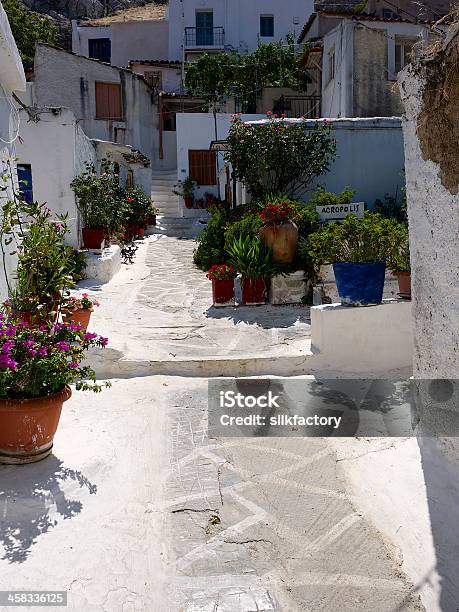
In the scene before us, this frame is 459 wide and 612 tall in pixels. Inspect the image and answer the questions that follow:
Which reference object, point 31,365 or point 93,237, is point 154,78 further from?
point 31,365

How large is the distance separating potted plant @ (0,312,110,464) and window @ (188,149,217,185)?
20.0 m

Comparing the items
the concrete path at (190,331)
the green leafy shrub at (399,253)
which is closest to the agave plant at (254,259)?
the concrete path at (190,331)

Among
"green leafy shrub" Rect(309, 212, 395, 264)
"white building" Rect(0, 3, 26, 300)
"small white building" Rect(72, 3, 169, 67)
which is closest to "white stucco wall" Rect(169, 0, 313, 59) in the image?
"small white building" Rect(72, 3, 169, 67)

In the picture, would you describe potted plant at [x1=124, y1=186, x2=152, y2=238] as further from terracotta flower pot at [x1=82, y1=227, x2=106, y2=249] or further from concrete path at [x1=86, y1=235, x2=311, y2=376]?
concrete path at [x1=86, y1=235, x2=311, y2=376]

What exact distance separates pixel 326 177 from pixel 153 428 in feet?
27.6

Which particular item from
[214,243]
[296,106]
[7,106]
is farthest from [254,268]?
[296,106]

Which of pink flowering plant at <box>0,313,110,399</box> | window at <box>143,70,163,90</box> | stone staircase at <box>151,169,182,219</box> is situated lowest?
pink flowering plant at <box>0,313,110,399</box>

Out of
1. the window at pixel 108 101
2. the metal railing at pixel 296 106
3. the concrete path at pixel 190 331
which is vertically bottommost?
the concrete path at pixel 190 331

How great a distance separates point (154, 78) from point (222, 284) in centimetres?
2622

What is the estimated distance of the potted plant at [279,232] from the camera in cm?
959

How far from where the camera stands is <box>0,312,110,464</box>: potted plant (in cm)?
407

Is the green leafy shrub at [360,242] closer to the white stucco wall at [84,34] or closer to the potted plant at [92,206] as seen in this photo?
the potted plant at [92,206]

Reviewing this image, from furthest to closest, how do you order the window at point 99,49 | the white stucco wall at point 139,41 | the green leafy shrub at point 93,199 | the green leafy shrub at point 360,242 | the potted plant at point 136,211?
the window at point 99,49 < the white stucco wall at point 139,41 < the potted plant at point 136,211 < the green leafy shrub at point 93,199 < the green leafy shrub at point 360,242

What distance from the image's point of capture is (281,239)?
31.6 feet
